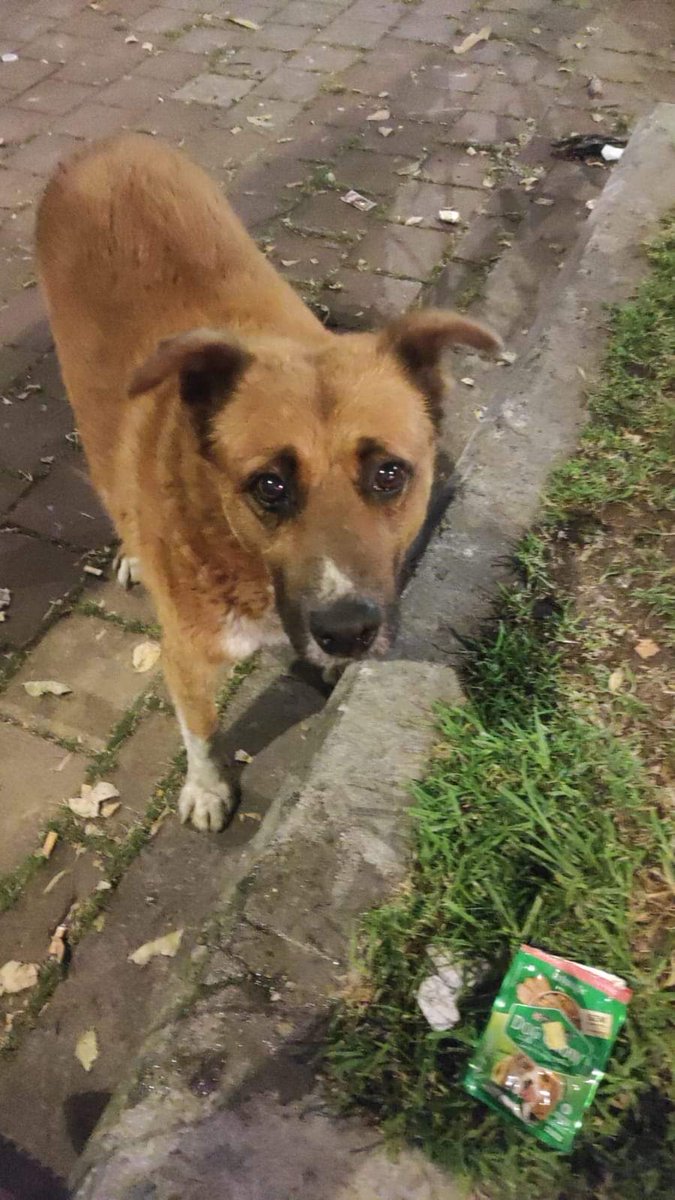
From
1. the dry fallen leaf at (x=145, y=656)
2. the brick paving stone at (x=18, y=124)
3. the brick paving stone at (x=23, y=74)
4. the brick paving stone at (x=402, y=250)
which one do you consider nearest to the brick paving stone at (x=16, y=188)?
the brick paving stone at (x=18, y=124)

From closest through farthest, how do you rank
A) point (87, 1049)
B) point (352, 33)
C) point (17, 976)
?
point (87, 1049)
point (17, 976)
point (352, 33)

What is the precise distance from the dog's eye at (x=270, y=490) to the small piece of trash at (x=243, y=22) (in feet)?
21.7

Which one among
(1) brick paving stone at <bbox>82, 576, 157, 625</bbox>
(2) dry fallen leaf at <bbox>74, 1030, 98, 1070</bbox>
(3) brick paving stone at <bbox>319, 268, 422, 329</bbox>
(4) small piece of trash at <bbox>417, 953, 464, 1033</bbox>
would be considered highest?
(3) brick paving stone at <bbox>319, 268, 422, 329</bbox>

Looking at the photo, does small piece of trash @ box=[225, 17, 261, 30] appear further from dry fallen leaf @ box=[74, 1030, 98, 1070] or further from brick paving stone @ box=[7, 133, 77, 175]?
dry fallen leaf @ box=[74, 1030, 98, 1070]

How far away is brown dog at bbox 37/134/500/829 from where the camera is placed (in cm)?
207

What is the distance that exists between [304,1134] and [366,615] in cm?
112

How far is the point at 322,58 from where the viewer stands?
21.6 ft

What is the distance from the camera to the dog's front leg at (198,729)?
259 cm

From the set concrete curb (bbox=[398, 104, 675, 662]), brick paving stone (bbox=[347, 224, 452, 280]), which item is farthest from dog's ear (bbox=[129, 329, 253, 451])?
brick paving stone (bbox=[347, 224, 452, 280])

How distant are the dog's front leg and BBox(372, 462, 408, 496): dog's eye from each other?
31.4 inches

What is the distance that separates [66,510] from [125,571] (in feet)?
1.82

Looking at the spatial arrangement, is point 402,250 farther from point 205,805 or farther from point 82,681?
point 205,805

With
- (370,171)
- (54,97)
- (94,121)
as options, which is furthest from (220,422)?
(54,97)

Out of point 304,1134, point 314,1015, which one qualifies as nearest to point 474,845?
point 314,1015
